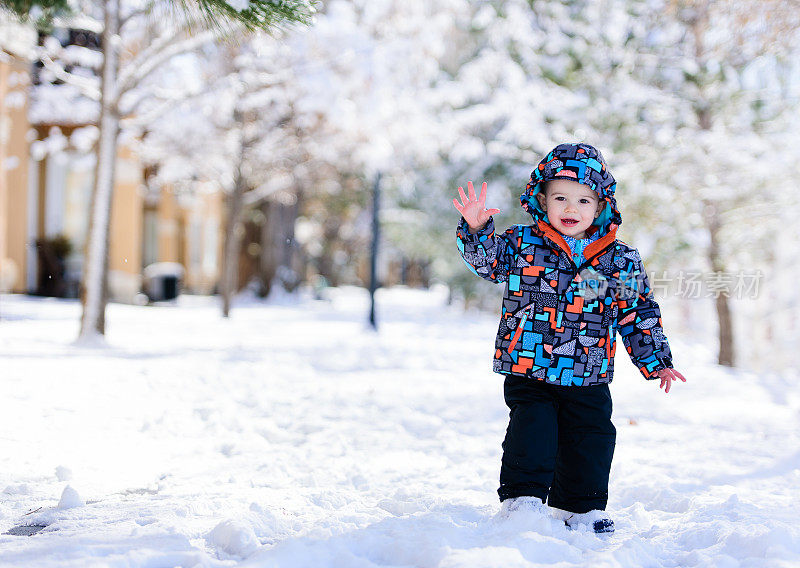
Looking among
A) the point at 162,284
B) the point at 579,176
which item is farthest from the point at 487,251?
the point at 162,284

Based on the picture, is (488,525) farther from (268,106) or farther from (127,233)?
(127,233)

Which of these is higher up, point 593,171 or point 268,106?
point 268,106

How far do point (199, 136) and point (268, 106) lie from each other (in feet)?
4.84

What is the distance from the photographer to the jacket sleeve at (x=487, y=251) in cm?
296

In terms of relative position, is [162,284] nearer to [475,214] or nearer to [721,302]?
[721,302]

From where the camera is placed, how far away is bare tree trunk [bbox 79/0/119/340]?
8.06 m

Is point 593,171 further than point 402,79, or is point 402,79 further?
point 402,79

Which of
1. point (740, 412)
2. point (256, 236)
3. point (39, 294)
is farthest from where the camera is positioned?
point (256, 236)

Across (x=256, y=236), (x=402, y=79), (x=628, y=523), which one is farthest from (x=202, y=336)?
(x=256, y=236)

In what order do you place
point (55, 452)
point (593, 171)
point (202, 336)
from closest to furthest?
point (593, 171), point (55, 452), point (202, 336)

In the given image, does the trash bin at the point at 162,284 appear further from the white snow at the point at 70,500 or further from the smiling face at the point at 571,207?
the smiling face at the point at 571,207

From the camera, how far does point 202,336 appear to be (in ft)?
33.7

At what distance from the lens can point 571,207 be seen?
301 centimetres

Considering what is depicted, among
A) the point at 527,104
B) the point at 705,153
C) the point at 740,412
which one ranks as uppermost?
the point at 527,104
